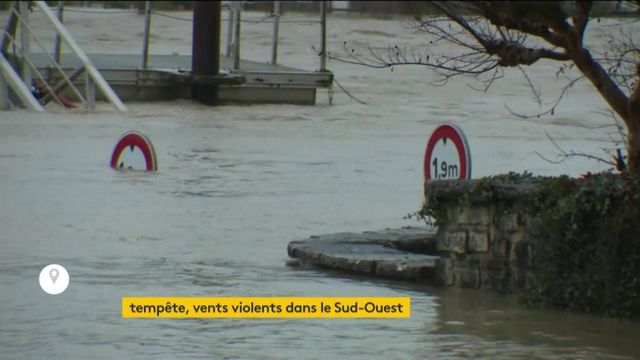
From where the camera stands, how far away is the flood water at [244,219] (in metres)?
8.66

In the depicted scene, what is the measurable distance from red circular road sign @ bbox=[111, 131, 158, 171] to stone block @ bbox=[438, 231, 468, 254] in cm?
865

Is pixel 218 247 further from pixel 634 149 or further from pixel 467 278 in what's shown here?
pixel 634 149

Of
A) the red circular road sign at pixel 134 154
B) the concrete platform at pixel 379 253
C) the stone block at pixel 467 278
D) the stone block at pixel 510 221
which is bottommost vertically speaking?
the stone block at pixel 467 278

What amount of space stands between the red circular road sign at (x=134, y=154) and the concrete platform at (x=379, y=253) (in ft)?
21.1

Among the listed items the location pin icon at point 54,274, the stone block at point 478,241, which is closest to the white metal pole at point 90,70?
the location pin icon at point 54,274

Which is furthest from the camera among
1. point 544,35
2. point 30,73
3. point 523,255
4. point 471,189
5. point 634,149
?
point 30,73

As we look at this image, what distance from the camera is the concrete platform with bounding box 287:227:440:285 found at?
10.9 meters

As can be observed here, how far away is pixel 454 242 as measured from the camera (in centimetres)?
1059

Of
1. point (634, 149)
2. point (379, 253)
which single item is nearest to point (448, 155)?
point (379, 253)

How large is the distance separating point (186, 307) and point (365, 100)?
957 inches

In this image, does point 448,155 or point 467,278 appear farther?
point 448,155

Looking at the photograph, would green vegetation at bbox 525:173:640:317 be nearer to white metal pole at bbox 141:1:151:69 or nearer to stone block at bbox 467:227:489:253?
stone block at bbox 467:227:489:253
